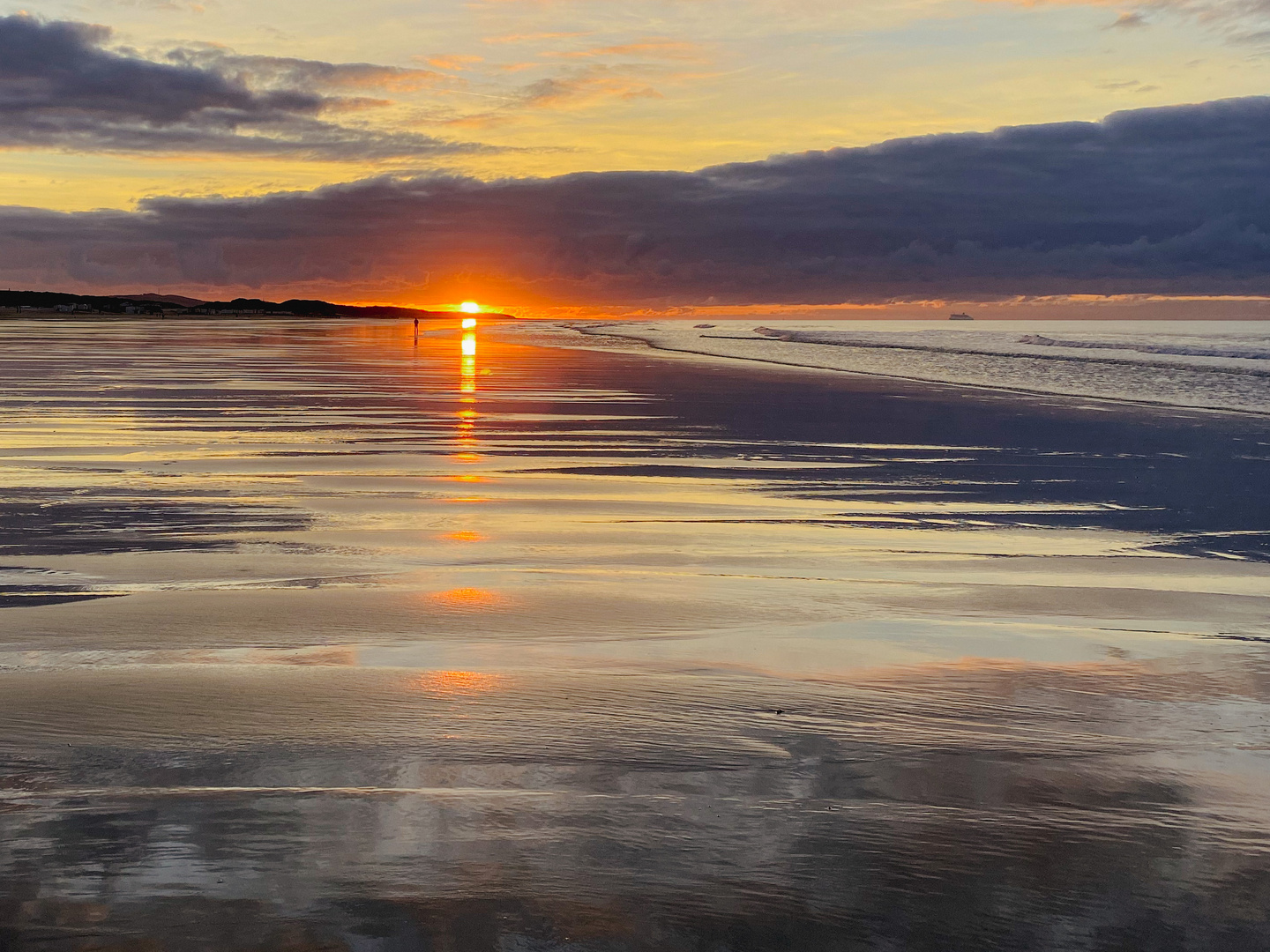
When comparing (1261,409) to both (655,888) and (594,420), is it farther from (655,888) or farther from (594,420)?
(655,888)

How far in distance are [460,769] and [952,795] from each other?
1.73 meters

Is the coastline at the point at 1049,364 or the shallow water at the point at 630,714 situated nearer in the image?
the shallow water at the point at 630,714

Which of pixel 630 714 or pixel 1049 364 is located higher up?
pixel 1049 364

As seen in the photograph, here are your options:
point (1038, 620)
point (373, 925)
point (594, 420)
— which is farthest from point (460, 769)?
point (594, 420)

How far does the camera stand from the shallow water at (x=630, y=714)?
3318 millimetres

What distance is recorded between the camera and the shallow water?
3.32 metres

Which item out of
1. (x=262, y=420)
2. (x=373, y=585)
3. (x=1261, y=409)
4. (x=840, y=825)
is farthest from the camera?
(x=1261, y=409)

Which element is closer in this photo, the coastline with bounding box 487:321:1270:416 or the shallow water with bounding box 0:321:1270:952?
the shallow water with bounding box 0:321:1270:952

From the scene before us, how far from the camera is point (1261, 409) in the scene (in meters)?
22.3

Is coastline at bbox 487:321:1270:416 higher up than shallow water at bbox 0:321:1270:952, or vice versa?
coastline at bbox 487:321:1270:416

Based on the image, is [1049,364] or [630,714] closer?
[630,714]

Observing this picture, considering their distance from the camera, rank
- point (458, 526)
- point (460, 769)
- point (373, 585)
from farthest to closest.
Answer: point (458, 526) < point (373, 585) < point (460, 769)

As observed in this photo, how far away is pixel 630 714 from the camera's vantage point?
482 centimetres

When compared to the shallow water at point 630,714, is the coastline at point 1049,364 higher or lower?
higher
